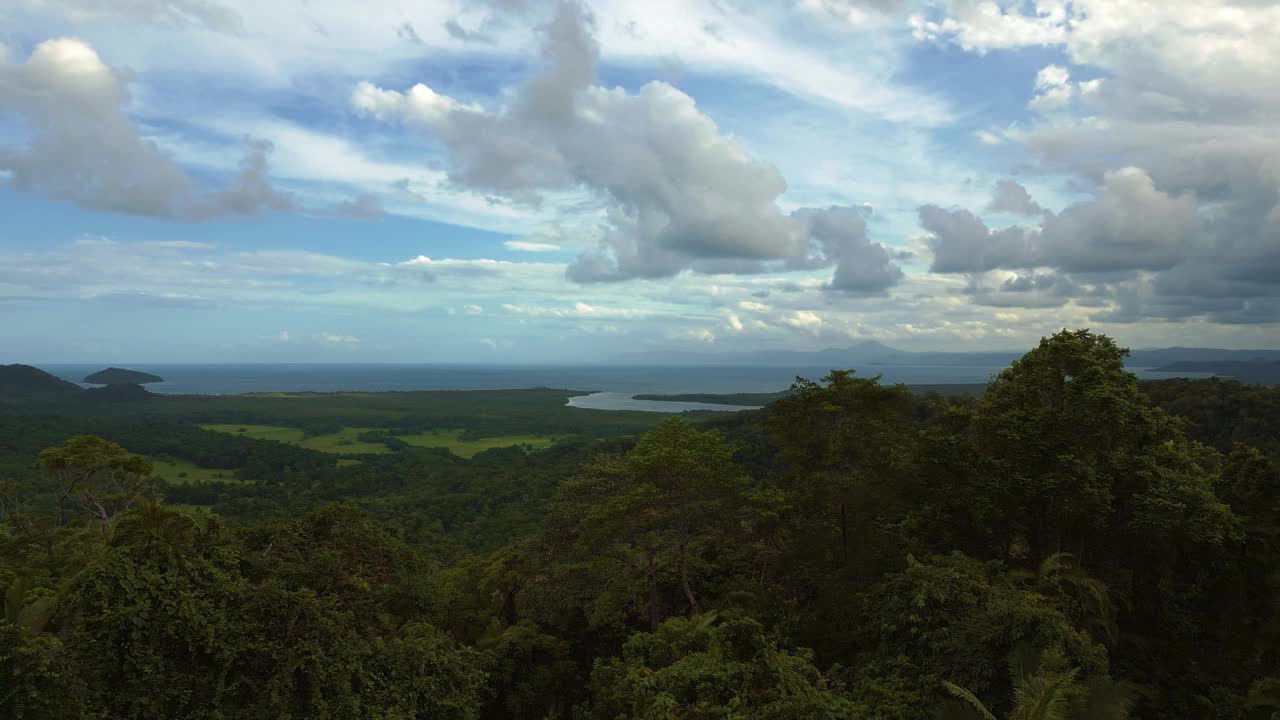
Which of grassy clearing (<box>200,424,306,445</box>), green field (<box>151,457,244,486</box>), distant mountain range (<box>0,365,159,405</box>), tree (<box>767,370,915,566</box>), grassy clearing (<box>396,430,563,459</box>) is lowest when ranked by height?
green field (<box>151,457,244,486</box>)

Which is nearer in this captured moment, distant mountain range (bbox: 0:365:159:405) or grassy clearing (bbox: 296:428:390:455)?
grassy clearing (bbox: 296:428:390:455)

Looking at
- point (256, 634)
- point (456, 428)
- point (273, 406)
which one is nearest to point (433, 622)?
point (256, 634)

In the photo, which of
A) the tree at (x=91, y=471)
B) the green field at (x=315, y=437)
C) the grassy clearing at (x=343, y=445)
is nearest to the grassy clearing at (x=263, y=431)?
the green field at (x=315, y=437)

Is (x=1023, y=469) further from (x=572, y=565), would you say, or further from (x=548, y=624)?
(x=548, y=624)

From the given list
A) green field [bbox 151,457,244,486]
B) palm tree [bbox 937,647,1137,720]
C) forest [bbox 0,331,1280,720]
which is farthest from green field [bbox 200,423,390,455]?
palm tree [bbox 937,647,1137,720]

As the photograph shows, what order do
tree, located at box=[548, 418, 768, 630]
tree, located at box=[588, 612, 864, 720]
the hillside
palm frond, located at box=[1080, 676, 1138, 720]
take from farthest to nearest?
the hillside, tree, located at box=[548, 418, 768, 630], tree, located at box=[588, 612, 864, 720], palm frond, located at box=[1080, 676, 1138, 720]

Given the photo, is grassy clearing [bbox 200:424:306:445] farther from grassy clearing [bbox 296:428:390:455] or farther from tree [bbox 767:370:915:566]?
tree [bbox 767:370:915:566]
